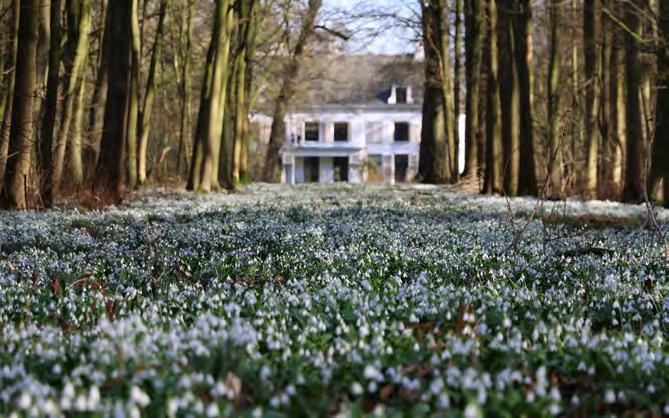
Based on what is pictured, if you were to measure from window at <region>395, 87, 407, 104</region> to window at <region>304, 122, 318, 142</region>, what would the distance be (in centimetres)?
905

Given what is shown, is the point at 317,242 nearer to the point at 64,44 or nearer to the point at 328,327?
the point at 328,327

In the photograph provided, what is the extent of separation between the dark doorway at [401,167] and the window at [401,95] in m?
5.83

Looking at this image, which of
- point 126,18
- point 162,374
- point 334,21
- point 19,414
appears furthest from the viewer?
point 334,21

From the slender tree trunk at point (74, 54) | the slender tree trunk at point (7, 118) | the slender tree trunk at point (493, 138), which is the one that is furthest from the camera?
the slender tree trunk at point (493, 138)

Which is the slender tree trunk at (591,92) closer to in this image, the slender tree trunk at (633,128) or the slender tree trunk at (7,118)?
the slender tree trunk at (633,128)

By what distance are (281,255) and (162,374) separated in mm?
5586

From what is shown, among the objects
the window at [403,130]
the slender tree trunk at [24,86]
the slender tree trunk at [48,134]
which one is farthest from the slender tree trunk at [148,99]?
the window at [403,130]

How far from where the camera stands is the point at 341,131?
8381 cm

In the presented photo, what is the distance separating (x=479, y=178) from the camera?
2880cm

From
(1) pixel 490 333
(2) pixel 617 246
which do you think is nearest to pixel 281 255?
(2) pixel 617 246

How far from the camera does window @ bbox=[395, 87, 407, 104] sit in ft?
269

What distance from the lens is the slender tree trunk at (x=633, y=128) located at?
838 inches

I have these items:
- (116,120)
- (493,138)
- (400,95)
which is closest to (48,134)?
(116,120)

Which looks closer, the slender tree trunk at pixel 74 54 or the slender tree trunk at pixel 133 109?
the slender tree trunk at pixel 74 54
